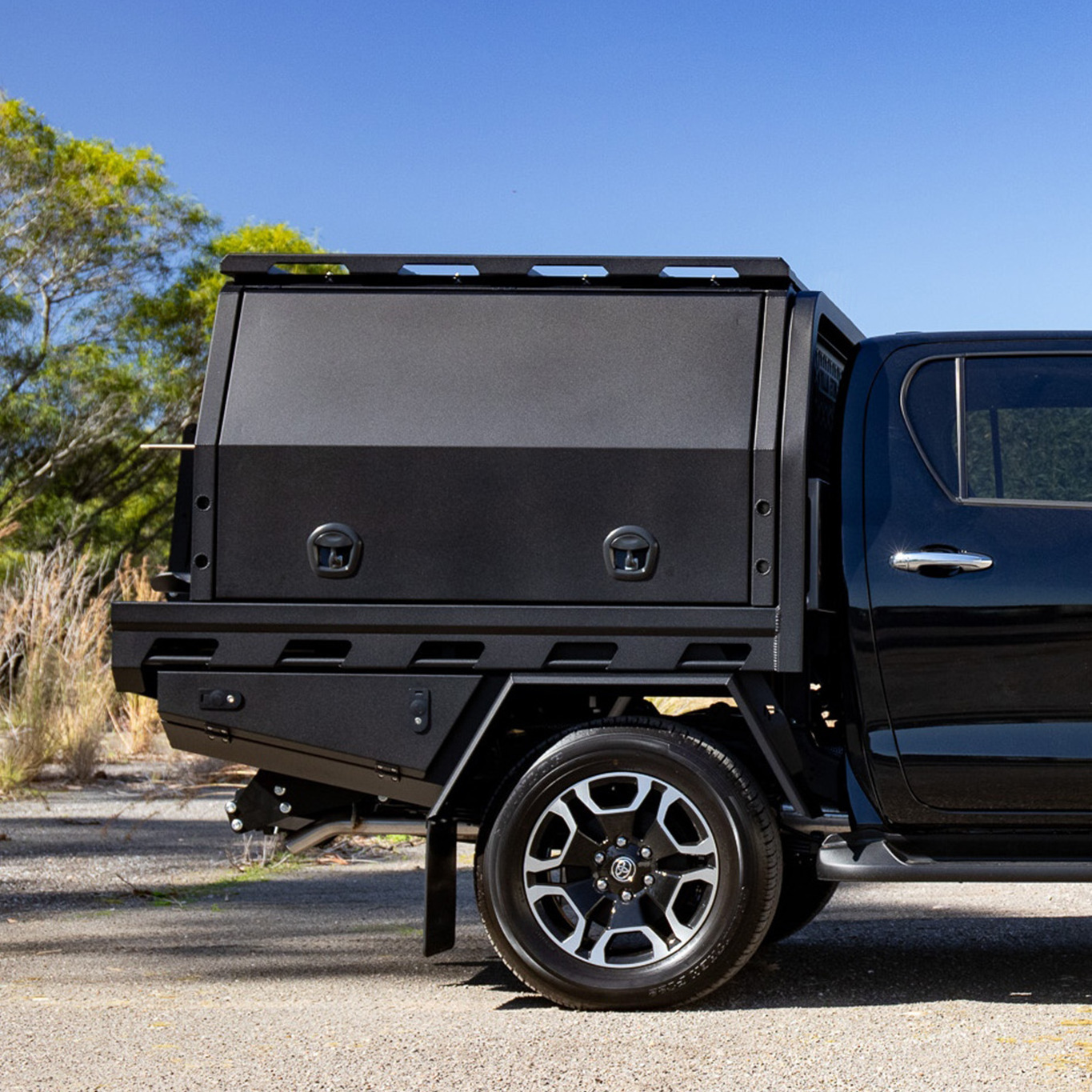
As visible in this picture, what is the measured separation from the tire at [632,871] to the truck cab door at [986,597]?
0.55 metres

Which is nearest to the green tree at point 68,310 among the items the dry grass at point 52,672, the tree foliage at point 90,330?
the tree foliage at point 90,330

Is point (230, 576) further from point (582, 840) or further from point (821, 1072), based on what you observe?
point (821, 1072)

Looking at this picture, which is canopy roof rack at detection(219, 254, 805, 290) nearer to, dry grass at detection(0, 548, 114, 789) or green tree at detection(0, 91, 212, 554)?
dry grass at detection(0, 548, 114, 789)

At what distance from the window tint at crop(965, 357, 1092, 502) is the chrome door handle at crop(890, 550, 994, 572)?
23 centimetres

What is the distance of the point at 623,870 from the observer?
4609 mm

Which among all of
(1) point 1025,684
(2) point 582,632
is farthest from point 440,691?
(1) point 1025,684

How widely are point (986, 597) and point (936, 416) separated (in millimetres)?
627

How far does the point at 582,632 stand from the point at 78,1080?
190 centimetres

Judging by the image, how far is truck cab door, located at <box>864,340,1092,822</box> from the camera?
4.55m

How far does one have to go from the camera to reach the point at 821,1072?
151 inches

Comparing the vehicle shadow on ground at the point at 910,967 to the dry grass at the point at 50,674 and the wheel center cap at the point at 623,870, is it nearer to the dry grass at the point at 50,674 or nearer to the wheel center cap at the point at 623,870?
the wheel center cap at the point at 623,870

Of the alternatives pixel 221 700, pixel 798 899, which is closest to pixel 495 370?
pixel 221 700

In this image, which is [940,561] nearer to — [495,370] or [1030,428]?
[1030,428]

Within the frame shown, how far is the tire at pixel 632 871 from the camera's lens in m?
4.56
